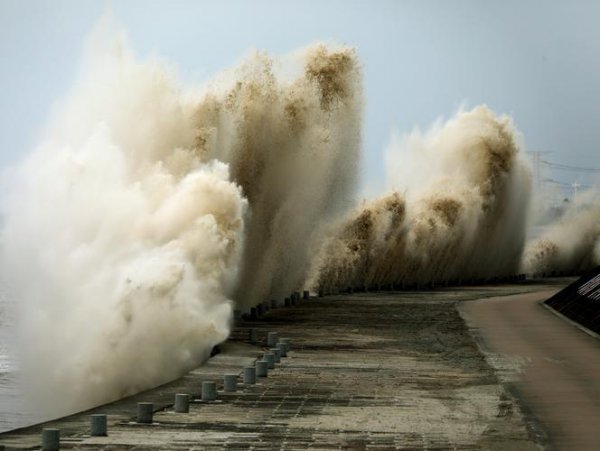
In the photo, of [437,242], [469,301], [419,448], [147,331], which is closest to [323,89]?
[469,301]

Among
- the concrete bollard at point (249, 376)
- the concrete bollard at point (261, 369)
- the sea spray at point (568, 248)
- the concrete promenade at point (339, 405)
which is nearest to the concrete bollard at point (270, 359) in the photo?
the concrete promenade at point (339, 405)

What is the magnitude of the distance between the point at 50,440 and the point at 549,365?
13.7m

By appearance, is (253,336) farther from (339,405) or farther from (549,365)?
(339,405)

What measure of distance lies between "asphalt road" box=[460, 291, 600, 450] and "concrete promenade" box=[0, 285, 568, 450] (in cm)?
37

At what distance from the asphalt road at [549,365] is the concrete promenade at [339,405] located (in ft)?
1.22

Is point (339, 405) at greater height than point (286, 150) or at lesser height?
lesser

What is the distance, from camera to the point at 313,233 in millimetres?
57250

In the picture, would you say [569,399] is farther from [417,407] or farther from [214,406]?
[214,406]

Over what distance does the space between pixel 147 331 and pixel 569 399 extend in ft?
27.7

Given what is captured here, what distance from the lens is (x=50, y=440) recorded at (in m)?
16.8

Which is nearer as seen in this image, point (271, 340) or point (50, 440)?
point (50, 440)

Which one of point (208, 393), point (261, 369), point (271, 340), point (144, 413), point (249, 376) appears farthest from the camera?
point (271, 340)

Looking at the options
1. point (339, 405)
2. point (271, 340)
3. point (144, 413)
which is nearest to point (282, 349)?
point (271, 340)

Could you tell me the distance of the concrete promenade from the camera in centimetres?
1816
